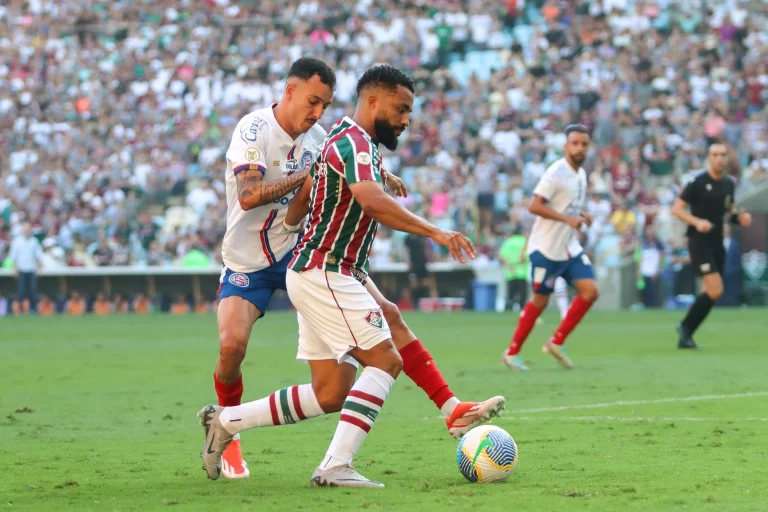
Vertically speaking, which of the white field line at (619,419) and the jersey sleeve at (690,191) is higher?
the jersey sleeve at (690,191)

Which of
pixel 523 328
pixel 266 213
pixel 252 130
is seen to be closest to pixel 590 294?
pixel 523 328

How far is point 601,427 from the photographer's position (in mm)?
8891

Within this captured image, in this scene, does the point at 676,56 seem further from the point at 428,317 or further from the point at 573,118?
the point at 428,317

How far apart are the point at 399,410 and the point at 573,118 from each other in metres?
22.1

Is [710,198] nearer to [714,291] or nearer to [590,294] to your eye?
[714,291]

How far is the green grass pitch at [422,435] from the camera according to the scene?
6168mm

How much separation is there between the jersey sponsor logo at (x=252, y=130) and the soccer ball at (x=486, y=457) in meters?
2.13

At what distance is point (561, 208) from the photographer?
14.2m

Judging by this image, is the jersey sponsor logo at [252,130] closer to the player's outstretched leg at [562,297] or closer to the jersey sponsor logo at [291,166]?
the jersey sponsor logo at [291,166]

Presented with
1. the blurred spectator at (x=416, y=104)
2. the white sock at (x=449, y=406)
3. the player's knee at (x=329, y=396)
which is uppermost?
the blurred spectator at (x=416, y=104)

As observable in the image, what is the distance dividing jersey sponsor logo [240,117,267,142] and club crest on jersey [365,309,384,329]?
4.72ft

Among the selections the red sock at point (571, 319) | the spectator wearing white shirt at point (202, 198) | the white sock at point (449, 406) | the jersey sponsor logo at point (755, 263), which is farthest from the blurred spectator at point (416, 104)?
the white sock at point (449, 406)

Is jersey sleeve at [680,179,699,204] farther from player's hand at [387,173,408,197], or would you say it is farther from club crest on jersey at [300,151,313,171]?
player's hand at [387,173,408,197]

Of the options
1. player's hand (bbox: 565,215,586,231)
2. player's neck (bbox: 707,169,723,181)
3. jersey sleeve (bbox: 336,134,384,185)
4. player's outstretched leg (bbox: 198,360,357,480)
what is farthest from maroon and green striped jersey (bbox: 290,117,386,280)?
player's neck (bbox: 707,169,723,181)
